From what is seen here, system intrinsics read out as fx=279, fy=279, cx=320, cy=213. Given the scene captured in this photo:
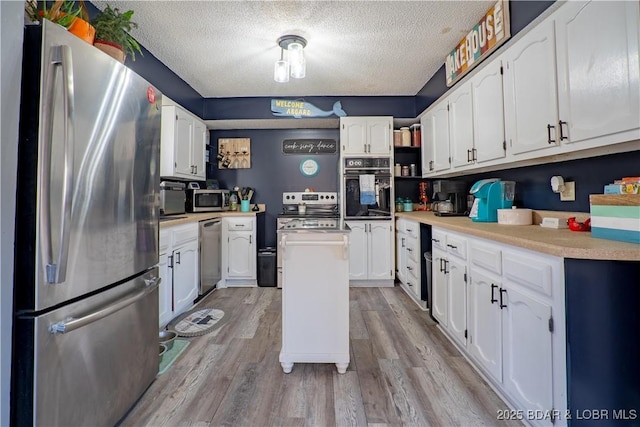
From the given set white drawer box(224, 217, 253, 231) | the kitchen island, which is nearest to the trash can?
white drawer box(224, 217, 253, 231)

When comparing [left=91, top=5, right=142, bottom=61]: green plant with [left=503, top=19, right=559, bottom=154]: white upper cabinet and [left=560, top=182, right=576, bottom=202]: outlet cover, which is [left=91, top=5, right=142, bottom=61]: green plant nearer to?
[left=503, top=19, right=559, bottom=154]: white upper cabinet

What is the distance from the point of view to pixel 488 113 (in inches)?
84.8

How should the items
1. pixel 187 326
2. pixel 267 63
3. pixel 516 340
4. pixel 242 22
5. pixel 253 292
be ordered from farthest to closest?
pixel 253 292
pixel 267 63
pixel 187 326
pixel 242 22
pixel 516 340

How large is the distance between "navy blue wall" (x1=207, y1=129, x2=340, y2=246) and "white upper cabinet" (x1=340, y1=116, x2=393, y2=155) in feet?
1.95

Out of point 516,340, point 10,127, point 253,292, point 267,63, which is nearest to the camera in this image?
point 10,127

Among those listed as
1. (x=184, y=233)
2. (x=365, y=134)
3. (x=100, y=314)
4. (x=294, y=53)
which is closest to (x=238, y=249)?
(x=184, y=233)

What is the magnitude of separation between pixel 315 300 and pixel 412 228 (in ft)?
5.43

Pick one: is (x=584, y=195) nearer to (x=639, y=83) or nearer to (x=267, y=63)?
(x=639, y=83)

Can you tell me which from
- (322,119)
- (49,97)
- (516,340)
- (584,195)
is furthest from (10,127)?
(322,119)

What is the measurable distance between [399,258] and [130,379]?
287 centimetres

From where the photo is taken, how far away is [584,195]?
171 cm

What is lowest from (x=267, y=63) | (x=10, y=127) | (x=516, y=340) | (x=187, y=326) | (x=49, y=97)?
(x=187, y=326)

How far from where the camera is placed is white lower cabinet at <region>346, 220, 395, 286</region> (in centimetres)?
353

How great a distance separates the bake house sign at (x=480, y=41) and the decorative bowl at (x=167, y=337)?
3.20 metres
